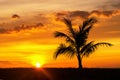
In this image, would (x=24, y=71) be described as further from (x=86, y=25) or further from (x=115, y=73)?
(x=86, y=25)

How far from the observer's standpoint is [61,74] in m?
13.1

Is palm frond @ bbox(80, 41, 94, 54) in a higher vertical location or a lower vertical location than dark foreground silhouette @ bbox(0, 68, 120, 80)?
higher

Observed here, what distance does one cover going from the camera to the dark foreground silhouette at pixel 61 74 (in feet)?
41.3

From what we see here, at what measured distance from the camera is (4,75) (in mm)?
13531

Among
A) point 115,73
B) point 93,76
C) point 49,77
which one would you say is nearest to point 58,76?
point 49,77

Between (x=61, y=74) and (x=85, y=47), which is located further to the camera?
(x=85, y=47)

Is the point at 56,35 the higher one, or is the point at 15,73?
the point at 56,35

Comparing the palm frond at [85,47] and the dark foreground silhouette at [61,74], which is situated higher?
the palm frond at [85,47]

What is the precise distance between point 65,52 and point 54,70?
495 centimetres

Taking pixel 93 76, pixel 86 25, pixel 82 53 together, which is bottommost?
pixel 93 76

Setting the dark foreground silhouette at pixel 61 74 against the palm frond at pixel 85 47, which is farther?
the palm frond at pixel 85 47

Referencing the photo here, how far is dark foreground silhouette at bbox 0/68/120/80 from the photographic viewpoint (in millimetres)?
12578

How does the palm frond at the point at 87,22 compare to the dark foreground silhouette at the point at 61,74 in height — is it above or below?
above

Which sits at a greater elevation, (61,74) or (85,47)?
(85,47)
